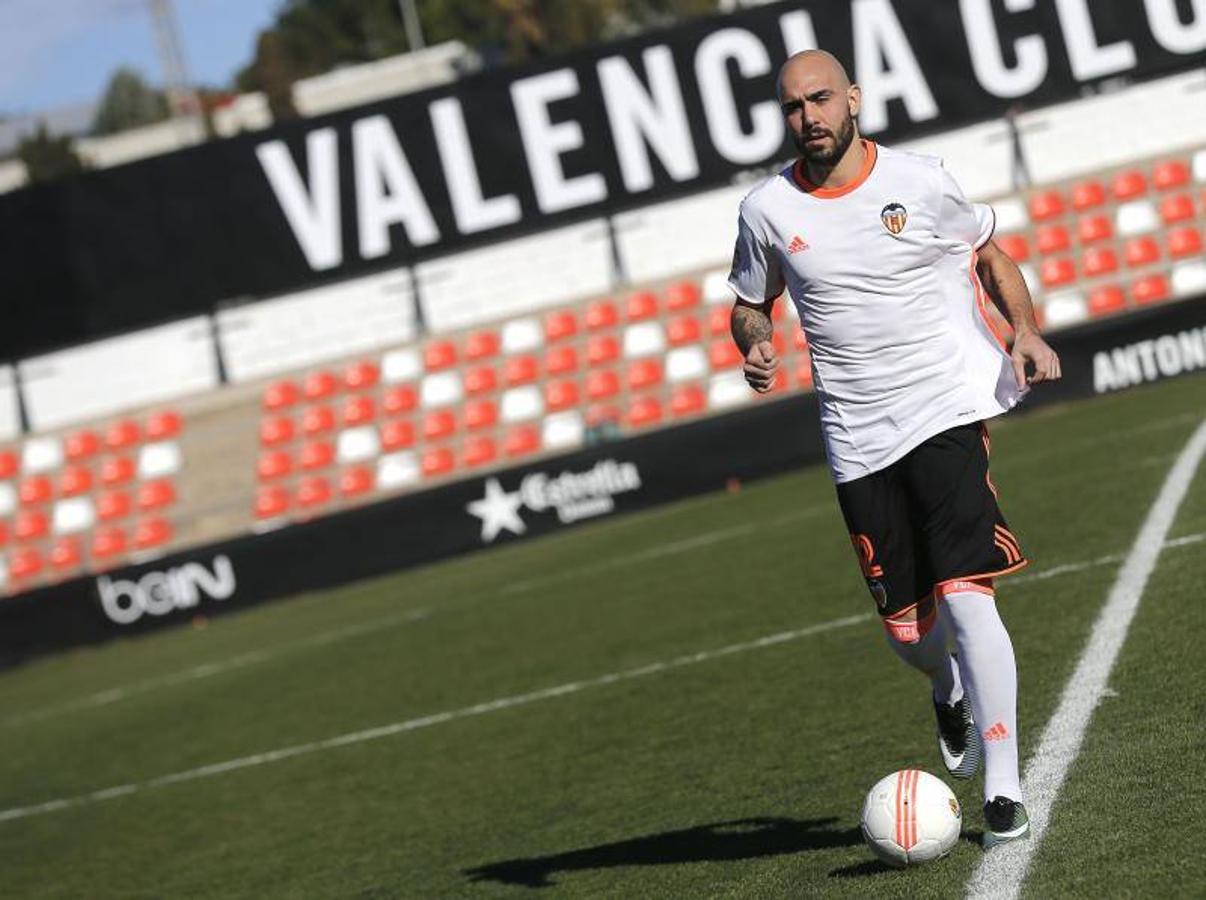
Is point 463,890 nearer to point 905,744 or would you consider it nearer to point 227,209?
point 905,744

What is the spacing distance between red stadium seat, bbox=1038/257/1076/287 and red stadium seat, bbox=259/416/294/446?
778 cm

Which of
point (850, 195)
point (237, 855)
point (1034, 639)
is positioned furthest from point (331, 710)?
point (850, 195)

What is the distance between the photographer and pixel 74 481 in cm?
2131

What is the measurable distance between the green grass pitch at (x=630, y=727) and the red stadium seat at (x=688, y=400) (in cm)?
437

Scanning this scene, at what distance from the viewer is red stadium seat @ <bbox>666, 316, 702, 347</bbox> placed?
2086 cm

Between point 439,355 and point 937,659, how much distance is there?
52.1ft

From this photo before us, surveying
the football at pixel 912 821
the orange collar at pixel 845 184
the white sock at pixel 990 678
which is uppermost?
the orange collar at pixel 845 184

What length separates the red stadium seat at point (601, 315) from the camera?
21.3m

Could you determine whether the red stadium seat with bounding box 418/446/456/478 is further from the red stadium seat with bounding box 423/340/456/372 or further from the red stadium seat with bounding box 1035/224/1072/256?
the red stadium seat with bounding box 1035/224/1072/256

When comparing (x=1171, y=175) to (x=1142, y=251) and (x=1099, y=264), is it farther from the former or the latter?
(x=1099, y=264)

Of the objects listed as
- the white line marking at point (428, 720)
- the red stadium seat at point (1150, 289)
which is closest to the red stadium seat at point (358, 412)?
the red stadium seat at point (1150, 289)

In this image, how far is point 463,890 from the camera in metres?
6.57

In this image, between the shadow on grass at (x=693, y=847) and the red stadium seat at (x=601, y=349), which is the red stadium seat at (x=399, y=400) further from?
the shadow on grass at (x=693, y=847)

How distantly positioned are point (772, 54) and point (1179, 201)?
4.49 meters
